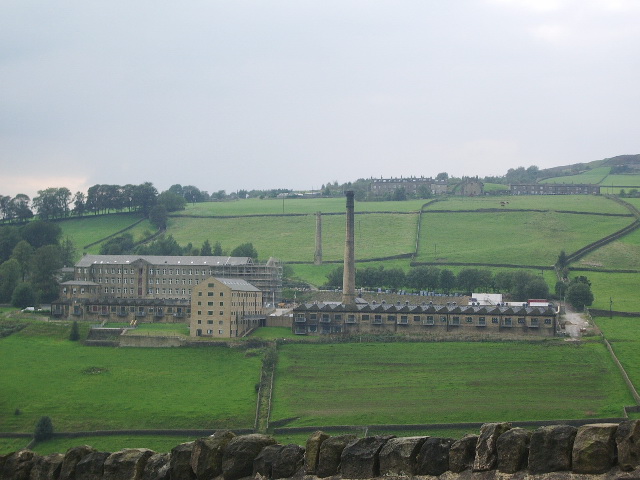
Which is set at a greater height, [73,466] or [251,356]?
[73,466]

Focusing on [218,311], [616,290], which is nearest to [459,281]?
[616,290]

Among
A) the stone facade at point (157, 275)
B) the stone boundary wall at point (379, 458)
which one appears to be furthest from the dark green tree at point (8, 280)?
the stone boundary wall at point (379, 458)

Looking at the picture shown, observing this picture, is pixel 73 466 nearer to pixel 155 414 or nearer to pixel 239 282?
pixel 155 414

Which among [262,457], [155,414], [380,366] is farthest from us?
[380,366]

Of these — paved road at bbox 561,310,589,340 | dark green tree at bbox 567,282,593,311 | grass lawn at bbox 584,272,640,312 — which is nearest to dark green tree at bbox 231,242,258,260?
grass lawn at bbox 584,272,640,312

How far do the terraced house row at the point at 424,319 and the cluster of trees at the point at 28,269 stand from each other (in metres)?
35.2

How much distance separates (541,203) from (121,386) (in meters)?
114

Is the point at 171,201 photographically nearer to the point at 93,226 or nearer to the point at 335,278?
the point at 93,226

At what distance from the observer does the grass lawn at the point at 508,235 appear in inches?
5689

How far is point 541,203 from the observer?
187625 mm

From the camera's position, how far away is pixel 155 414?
263 feet

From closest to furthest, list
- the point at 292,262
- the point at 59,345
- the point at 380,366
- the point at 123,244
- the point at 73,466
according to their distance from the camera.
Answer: the point at 73,466, the point at 380,366, the point at 59,345, the point at 292,262, the point at 123,244

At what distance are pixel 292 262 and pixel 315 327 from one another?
4371 centimetres

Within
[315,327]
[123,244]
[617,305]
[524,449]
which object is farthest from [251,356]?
[524,449]
